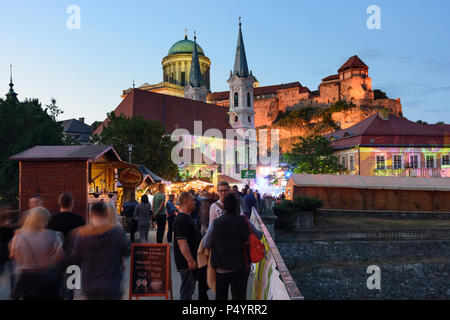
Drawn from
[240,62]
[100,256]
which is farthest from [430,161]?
[100,256]

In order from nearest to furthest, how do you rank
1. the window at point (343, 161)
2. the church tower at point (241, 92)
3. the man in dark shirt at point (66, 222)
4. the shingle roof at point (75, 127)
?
the man in dark shirt at point (66, 222) < the window at point (343, 161) < the church tower at point (241, 92) < the shingle roof at point (75, 127)

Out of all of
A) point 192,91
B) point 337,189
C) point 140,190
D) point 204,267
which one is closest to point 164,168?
point 140,190

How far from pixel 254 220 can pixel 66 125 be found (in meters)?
89.7

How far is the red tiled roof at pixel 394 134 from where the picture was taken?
164 feet

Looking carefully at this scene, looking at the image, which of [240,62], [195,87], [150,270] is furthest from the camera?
[195,87]

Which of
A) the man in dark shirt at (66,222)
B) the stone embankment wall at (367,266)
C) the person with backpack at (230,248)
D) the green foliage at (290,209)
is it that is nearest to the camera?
the person with backpack at (230,248)

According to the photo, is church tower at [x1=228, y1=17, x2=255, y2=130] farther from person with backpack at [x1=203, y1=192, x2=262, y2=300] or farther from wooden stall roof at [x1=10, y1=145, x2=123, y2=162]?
person with backpack at [x1=203, y1=192, x2=262, y2=300]

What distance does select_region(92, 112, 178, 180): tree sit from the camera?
4144 cm

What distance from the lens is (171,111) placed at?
251ft

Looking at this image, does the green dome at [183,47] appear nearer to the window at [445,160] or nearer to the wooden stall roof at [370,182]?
the window at [445,160]

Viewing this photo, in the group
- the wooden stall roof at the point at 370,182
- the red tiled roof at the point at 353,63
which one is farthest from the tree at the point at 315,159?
the red tiled roof at the point at 353,63

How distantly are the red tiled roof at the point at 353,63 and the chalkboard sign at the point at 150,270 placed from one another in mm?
110089

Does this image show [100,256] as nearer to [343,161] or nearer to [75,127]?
[343,161]

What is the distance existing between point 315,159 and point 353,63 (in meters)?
67.4
